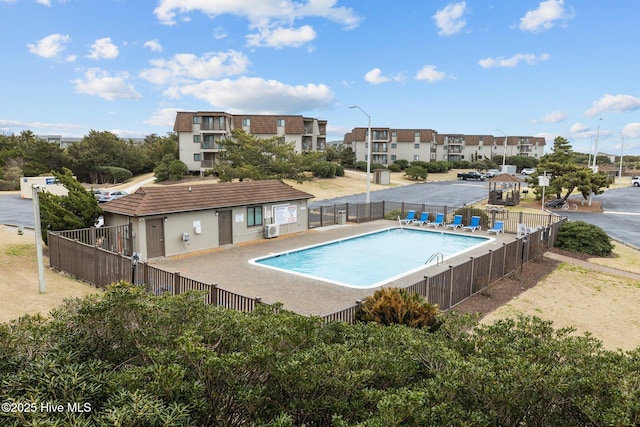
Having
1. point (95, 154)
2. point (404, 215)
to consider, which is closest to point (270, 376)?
point (404, 215)

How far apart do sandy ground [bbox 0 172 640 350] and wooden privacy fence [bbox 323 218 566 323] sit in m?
1.29

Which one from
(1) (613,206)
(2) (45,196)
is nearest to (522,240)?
(2) (45,196)

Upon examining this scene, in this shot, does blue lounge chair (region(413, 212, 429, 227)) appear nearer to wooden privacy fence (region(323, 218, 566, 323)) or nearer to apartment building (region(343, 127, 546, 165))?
wooden privacy fence (region(323, 218, 566, 323))

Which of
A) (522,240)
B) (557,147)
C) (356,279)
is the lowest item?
(356,279)

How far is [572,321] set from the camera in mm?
14336

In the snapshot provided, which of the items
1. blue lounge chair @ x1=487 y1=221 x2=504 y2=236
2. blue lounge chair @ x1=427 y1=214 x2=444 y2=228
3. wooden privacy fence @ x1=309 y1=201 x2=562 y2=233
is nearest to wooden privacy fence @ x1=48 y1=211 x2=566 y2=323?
blue lounge chair @ x1=487 y1=221 x2=504 y2=236

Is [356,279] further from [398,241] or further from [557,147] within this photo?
[557,147]

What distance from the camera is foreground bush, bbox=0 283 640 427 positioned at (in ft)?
14.3

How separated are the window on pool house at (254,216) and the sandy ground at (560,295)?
10294 mm

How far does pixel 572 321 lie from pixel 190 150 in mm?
56936

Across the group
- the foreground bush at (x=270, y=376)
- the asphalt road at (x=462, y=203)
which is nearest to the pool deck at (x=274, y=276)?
the foreground bush at (x=270, y=376)

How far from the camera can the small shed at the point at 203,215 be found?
822 inches

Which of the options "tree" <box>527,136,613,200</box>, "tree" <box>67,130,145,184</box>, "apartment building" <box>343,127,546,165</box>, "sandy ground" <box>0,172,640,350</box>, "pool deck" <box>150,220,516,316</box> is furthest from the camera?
"apartment building" <box>343,127,546,165</box>

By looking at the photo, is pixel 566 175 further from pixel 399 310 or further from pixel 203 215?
pixel 399 310
